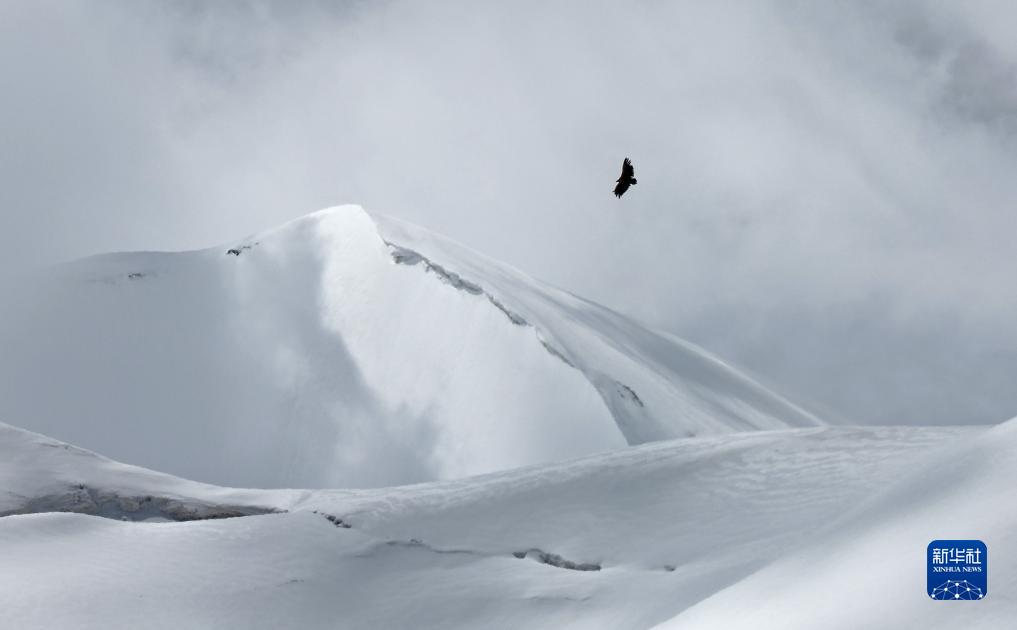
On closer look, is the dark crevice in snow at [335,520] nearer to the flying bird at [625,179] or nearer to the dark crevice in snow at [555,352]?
the flying bird at [625,179]

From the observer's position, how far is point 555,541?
615 inches

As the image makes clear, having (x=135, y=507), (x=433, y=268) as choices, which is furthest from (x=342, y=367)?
(x=135, y=507)

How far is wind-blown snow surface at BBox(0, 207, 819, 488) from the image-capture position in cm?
3722

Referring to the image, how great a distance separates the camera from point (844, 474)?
611 inches

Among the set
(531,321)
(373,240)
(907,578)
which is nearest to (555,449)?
(531,321)

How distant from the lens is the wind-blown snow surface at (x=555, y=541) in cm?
1102

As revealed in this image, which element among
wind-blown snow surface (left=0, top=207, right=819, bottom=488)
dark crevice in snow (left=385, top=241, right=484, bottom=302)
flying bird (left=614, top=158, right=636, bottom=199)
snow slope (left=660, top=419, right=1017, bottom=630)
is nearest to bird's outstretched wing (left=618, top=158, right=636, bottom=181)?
flying bird (left=614, top=158, right=636, bottom=199)

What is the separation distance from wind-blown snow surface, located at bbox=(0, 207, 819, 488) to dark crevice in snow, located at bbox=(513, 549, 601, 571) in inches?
678

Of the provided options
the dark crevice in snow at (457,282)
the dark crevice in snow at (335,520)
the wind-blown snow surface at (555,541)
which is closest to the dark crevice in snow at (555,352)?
the dark crevice in snow at (457,282)

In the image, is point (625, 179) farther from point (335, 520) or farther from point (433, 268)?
point (433, 268)

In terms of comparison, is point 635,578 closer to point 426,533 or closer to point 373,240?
point 426,533

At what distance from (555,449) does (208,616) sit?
2210 centimetres

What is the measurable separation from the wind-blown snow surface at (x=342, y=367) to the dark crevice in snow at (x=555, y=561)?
17.2 meters

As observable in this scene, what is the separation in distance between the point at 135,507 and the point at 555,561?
22.0 feet
